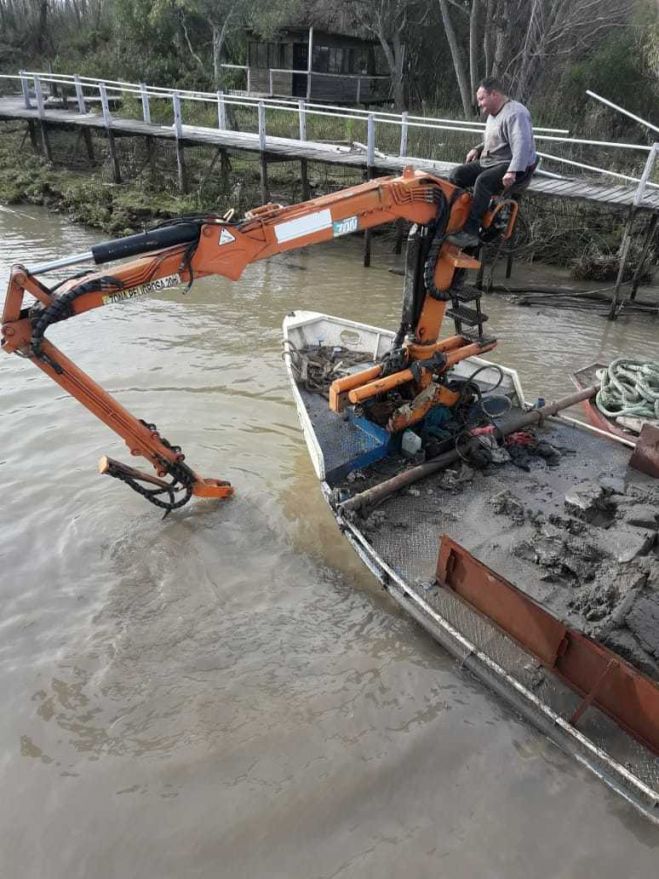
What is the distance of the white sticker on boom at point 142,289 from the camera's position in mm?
4814

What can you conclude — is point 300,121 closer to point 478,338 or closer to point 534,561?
point 478,338

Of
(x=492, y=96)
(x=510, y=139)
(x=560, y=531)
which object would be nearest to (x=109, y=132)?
(x=492, y=96)

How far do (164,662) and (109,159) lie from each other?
19.6m

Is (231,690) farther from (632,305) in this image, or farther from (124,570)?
(632,305)

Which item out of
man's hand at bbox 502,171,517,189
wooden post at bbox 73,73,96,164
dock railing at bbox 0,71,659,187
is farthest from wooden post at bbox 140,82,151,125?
man's hand at bbox 502,171,517,189

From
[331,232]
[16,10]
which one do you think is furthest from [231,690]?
[16,10]

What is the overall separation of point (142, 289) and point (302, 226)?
145 cm

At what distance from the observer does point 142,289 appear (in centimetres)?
490

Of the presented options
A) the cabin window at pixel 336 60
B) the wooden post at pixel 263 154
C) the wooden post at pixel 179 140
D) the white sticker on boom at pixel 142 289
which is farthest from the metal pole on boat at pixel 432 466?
the cabin window at pixel 336 60

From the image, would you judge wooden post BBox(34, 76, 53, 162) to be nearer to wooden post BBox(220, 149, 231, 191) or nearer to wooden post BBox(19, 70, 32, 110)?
wooden post BBox(19, 70, 32, 110)

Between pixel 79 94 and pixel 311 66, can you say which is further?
pixel 311 66

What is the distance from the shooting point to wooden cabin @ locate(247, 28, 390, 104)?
956 inches

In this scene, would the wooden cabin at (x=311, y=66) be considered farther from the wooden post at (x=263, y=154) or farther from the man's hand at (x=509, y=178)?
the man's hand at (x=509, y=178)

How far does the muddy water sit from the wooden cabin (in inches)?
847
